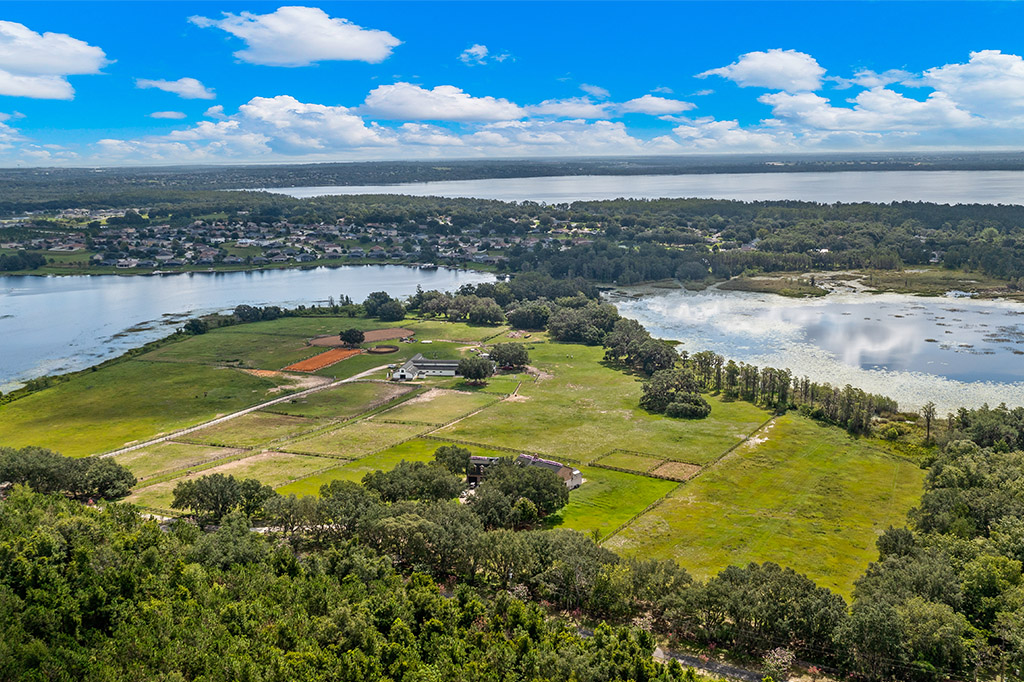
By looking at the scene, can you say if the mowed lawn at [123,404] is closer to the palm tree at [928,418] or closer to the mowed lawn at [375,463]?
the mowed lawn at [375,463]

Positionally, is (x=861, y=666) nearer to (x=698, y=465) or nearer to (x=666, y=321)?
(x=698, y=465)

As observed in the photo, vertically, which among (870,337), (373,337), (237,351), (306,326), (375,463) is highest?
(306,326)

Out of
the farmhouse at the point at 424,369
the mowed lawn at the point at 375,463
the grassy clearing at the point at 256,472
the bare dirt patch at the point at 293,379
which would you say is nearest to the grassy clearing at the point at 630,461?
the mowed lawn at the point at 375,463

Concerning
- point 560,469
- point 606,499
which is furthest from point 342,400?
point 606,499

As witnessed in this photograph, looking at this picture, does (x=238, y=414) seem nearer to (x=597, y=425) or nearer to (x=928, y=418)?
(x=597, y=425)

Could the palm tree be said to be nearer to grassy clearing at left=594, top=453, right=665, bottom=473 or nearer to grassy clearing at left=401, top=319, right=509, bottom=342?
grassy clearing at left=594, top=453, right=665, bottom=473

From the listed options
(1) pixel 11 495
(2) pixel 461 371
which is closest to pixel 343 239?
(2) pixel 461 371

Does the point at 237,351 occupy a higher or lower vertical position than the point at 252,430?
higher
